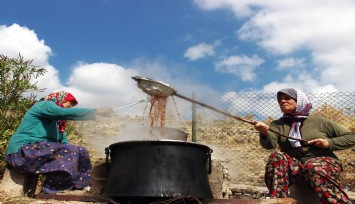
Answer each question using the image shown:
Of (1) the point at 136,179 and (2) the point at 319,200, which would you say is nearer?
(1) the point at 136,179

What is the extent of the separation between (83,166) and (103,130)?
423 cm

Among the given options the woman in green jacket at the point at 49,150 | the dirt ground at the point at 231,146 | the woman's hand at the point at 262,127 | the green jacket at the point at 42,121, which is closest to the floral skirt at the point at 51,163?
the woman in green jacket at the point at 49,150

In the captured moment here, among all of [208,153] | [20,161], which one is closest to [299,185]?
[208,153]

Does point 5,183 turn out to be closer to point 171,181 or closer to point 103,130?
point 171,181

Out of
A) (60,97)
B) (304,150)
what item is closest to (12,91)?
(60,97)

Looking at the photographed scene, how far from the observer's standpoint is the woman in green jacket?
4.34 meters

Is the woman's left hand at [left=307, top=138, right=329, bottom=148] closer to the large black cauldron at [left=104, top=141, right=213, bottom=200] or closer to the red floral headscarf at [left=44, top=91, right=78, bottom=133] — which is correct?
the large black cauldron at [left=104, top=141, right=213, bottom=200]

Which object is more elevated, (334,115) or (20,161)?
(334,115)

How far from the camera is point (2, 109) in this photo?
19.3 ft

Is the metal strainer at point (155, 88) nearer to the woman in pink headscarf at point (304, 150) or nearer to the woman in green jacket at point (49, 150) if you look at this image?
→ the woman in pink headscarf at point (304, 150)

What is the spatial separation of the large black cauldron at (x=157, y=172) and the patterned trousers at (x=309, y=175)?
76 centimetres

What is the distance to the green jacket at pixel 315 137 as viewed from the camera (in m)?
4.08

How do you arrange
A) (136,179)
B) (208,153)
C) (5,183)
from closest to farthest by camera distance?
1. (136,179)
2. (208,153)
3. (5,183)

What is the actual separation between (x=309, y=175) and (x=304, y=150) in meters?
0.44
